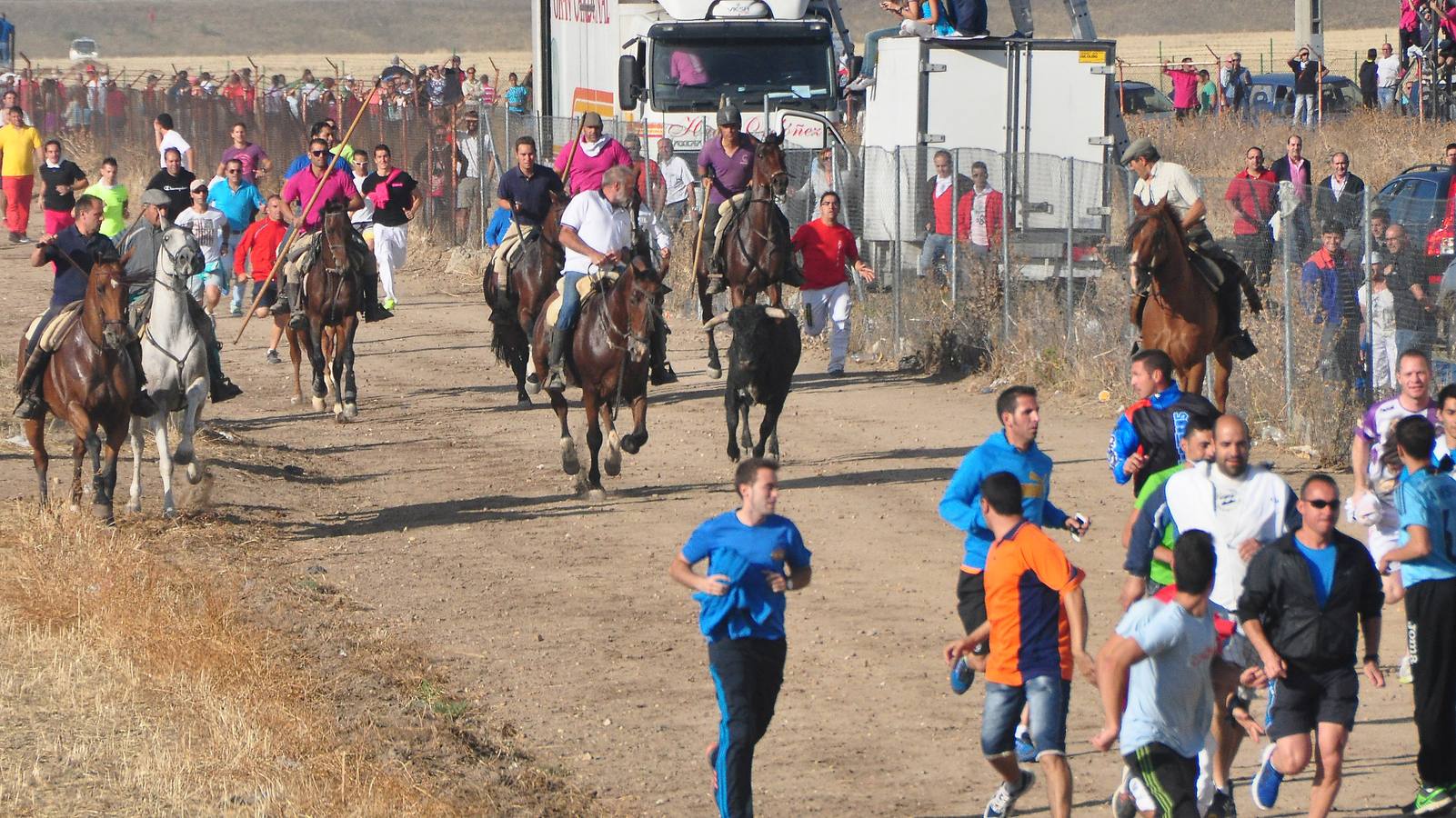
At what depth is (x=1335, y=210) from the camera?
15336 millimetres

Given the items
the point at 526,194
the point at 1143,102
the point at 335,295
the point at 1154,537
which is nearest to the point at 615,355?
the point at 526,194

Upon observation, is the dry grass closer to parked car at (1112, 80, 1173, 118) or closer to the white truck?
the white truck

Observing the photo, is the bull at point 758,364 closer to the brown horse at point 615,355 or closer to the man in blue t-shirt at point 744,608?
the brown horse at point 615,355

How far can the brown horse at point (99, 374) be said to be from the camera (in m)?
13.2

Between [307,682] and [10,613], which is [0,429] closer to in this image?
[10,613]

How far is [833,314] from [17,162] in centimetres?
1448

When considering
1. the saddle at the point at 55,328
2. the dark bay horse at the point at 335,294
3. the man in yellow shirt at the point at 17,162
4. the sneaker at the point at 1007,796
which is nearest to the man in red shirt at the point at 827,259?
the dark bay horse at the point at 335,294

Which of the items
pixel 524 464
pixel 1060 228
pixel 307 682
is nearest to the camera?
pixel 307 682

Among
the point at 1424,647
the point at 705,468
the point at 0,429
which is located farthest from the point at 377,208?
the point at 1424,647

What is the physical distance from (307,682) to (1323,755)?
5.24 meters

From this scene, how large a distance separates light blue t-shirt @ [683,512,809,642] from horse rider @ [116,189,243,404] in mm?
7442

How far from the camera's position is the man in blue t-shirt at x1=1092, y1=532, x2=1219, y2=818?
6695mm

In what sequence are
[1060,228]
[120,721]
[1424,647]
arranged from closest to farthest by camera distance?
1. [1424,647]
2. [120,721]
3. [1060,228]

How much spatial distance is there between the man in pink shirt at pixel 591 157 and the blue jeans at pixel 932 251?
13.5ft
